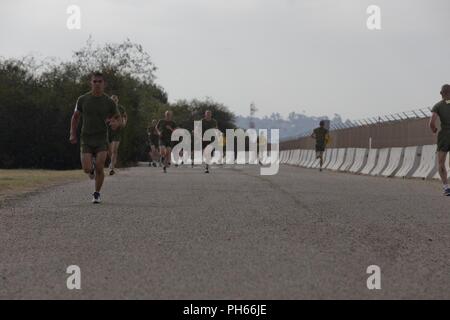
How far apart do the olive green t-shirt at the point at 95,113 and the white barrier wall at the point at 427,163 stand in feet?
39.4

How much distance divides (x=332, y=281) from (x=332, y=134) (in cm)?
3768

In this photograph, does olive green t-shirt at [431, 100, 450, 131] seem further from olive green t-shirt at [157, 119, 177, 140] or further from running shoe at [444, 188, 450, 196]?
olive green t-shirt at [157, 119, 177, 140]

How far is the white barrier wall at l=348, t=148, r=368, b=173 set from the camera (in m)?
32.2

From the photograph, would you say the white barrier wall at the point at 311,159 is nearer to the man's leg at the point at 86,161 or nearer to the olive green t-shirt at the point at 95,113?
the man's leg at the point at 86,161

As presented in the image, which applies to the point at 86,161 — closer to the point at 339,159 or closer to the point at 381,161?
the point at 381,161

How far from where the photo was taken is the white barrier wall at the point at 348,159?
3435cm

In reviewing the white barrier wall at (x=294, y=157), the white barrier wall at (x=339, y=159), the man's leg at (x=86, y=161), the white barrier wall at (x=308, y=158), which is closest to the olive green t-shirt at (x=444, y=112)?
the man's leg at (x=86, y=161)

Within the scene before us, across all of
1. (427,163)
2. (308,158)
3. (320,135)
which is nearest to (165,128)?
(427,163)

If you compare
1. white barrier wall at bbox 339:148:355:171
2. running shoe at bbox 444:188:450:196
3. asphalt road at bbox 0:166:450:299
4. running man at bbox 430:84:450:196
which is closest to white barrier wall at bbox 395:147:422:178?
white barrier wall at bbox 339:148:355:171

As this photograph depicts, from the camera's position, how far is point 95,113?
13945 millimetres

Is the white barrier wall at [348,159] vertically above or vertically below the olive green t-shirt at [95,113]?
below
